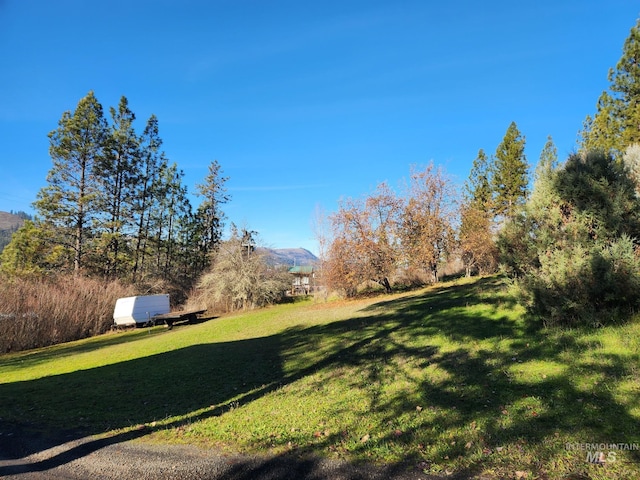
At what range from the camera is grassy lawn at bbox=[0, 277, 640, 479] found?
3447 millimetres

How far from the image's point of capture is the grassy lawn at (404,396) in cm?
345

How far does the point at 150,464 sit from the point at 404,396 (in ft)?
11.5

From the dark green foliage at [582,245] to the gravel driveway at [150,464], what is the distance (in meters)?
4.99

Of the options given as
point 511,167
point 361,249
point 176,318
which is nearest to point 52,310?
point 176,318

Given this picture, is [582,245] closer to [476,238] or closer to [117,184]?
[476,238]

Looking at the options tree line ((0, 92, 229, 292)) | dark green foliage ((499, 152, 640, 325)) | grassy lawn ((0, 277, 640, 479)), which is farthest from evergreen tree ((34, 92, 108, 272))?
dark green foliage ((499, 152, 640, 325))

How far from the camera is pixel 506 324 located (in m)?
7.46

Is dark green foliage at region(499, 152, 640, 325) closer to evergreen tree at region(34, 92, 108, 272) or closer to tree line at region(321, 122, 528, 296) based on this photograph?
tree line at region(321, 122, 528, 296)

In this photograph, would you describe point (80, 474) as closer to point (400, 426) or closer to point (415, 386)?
point (400, 426)

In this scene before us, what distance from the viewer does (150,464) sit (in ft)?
12.8

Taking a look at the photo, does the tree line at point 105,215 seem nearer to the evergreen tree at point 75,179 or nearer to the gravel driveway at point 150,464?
the evergreen tree at point 75,179

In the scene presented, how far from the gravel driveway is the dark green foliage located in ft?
16.4

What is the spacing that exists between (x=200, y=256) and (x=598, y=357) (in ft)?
127

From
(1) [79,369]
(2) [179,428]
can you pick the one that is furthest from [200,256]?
(2) [179,428]
